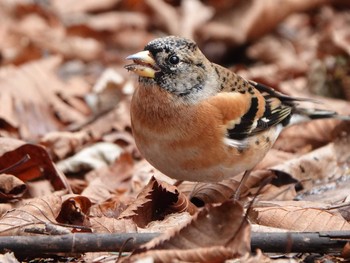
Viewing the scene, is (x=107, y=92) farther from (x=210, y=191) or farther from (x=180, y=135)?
(x=180, y=135)

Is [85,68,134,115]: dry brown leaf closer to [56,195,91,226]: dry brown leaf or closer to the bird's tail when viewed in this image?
the bird's tail

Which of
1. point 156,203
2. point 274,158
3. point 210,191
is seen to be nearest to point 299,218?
point 156,203

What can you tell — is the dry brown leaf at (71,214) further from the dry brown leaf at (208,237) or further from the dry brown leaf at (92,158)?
the dry brown leaf at (92,158)

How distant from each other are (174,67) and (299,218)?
1.25 m

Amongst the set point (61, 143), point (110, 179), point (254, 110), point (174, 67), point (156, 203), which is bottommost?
point (110, 179)

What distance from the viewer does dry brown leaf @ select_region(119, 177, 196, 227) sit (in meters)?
4.00

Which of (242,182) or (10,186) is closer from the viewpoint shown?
(10,186)

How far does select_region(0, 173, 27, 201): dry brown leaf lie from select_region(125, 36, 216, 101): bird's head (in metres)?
1.07

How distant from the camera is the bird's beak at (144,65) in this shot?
4240 millimetres

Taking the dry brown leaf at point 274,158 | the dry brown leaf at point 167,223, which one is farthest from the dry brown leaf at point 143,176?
the dry brown leaf at point 167,223

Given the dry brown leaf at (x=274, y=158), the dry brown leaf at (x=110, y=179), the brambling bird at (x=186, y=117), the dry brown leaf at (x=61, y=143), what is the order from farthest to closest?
the dry brown leaf at (x=61, y=143), the dry brown leaf at (x=274, y=158), the dry brown leaf at (x=110, y=179), the brambling bird at (x=186, y=117)

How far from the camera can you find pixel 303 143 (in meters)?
6.18

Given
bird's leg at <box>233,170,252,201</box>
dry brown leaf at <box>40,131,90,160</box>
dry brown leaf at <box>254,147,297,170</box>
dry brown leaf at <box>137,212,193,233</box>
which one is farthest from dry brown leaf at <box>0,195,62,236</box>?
dry brown leaf at <box>254,147,297,170</box>

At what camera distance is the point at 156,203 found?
4137 millimetres
